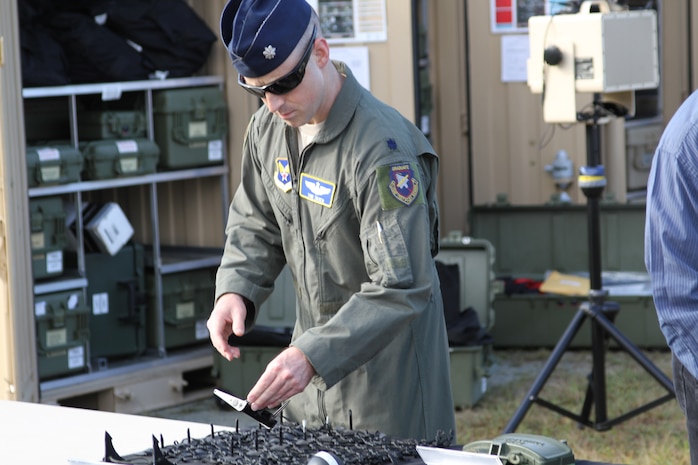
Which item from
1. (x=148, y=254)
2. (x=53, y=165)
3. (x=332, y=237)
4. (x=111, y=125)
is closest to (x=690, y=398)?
(x=332, y=237)

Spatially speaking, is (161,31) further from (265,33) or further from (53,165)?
(265,33)

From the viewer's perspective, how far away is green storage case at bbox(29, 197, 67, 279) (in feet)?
19.4

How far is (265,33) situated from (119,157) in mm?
3734

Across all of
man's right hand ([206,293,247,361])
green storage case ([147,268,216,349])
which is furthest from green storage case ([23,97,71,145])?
man's right hand ([206,293,247,361])

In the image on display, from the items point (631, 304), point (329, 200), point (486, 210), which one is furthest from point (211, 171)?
point (329, 200)

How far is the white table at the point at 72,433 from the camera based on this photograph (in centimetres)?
272

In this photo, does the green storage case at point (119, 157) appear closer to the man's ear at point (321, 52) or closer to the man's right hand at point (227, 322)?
the man's right hand at point (227, 322)

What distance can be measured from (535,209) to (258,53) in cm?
538

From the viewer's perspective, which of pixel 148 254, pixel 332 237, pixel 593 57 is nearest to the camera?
pixel 332 237

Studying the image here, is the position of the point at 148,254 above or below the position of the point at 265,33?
below

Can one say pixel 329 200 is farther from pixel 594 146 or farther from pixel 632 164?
pixel 632 164

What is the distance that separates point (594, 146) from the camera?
5246mm

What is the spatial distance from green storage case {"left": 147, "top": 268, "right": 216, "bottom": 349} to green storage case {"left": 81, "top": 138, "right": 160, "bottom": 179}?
62cm

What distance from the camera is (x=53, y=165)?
19.4 ft
